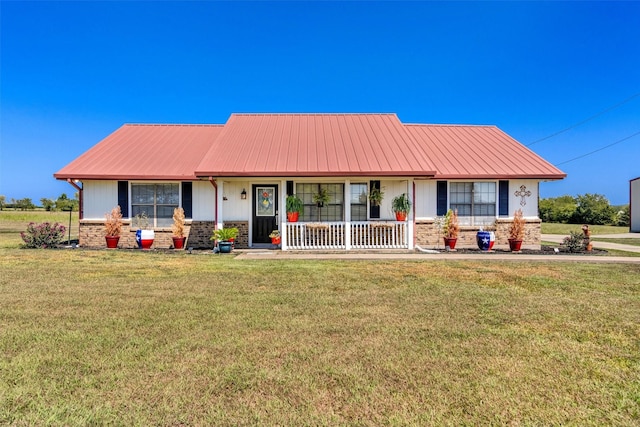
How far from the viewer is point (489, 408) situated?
280cm

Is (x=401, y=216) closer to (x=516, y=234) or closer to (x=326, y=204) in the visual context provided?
(x=326, y=204)

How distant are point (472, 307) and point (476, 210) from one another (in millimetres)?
9310

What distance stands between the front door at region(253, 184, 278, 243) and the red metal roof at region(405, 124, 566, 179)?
19.8ft

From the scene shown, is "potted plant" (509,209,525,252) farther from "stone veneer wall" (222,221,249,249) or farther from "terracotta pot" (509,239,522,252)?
"stone veneer wall" (222,221,249,249)

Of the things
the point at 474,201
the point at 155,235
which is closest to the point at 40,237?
the point at 155,235

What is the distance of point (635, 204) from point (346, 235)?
2393 cm

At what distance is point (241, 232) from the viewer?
44.1 ft

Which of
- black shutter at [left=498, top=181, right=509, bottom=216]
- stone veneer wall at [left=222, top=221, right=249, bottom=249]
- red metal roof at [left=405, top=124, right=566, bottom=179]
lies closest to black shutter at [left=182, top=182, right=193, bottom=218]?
stone veneer wall at [left=222, top=221, right=249, bottom=249]

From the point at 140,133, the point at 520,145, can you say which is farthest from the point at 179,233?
the point at 520,145

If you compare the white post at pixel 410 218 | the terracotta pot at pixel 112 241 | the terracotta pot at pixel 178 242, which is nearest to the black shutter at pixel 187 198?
the terracotta pot at pixel 178 242

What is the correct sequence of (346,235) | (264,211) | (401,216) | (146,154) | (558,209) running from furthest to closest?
(558,209), (146,154), (264,211), (401,216), (346,235)

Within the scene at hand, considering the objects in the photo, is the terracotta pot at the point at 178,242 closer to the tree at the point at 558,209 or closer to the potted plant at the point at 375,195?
the potted plant at the point at 375,195

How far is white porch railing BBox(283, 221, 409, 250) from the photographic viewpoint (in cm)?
1248

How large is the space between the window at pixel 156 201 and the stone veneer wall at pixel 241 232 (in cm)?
212
